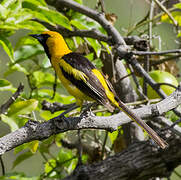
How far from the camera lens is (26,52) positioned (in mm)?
2879

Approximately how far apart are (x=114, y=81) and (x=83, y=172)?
91 cm

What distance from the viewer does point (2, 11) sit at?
7.00 ft

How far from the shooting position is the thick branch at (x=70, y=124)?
1.68 meters

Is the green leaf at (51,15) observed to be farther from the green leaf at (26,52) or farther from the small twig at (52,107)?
the small twig at (52,107)

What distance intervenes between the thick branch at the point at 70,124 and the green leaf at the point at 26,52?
37.6 inches

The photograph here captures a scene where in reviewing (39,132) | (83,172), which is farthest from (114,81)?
(39,132)

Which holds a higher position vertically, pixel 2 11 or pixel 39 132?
pixel 2 11

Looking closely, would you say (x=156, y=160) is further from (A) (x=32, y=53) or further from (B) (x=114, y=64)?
(A) (x=32, y=53)

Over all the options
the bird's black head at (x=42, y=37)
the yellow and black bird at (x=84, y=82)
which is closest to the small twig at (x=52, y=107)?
the yellow and black bird at (x=84, y=82)

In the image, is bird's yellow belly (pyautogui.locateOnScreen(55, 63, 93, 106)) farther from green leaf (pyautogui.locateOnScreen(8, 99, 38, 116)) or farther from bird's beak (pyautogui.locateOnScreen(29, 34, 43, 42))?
bird's beak (pyautogui.locateOnScreen(29, 34, 43, 42))

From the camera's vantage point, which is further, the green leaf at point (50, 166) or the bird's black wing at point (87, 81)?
the green leaf at point (50, 166)

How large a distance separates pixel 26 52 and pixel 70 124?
1.08 metres

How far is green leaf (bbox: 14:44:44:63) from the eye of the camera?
112 inches

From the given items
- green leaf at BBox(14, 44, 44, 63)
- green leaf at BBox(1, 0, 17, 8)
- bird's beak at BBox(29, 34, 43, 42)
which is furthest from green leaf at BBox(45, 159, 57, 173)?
green leaf at BBox(1, 0, 17, 8)
